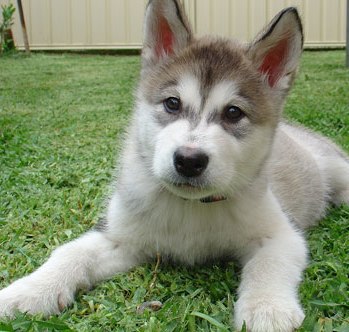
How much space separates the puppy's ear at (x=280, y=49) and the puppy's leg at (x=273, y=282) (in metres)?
0.73

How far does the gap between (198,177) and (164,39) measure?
41.6 inches

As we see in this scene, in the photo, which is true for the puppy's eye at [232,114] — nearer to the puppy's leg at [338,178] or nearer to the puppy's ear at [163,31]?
the puppy's ear at [163,31]

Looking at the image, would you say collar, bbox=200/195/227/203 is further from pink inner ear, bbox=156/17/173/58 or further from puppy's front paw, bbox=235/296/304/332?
pink inner ear, bbox=156/17/173/58

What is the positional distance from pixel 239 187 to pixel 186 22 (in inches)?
37.3

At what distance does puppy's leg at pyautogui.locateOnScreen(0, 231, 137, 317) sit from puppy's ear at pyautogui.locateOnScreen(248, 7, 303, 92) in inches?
47.6

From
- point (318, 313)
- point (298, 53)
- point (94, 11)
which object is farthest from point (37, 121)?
point (94, 11)

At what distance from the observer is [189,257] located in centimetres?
295

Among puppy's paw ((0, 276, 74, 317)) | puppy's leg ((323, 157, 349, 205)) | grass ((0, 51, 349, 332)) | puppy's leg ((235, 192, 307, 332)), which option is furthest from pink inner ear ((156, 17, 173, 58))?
puppy's leg ((323, 157, 349, 205))

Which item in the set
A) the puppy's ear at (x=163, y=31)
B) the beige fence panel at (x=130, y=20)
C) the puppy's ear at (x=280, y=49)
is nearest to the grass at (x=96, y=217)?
the puppy's ear at (x=163, y=31)

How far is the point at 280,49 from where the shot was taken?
10.5ft

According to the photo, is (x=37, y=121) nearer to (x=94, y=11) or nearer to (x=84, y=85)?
(x=84, y=85)

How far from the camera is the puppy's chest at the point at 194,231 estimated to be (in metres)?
2.91

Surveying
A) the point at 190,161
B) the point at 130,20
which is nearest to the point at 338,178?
the point at 190,161

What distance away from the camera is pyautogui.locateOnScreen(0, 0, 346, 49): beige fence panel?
1427 centimetres
